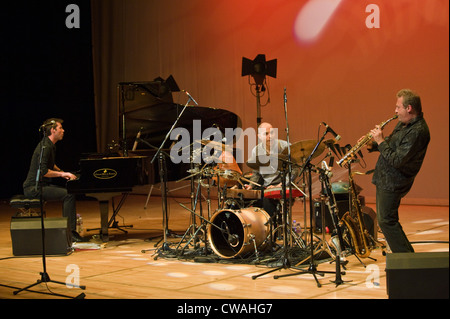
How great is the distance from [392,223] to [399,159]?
0.49 metres

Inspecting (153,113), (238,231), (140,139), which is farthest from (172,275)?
(153,113)

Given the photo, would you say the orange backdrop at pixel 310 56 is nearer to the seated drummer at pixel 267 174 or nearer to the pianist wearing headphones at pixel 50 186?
the seated drummer at pixel 267 174

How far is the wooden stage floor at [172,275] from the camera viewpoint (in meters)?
4.01

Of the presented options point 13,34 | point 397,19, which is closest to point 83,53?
point 13,34

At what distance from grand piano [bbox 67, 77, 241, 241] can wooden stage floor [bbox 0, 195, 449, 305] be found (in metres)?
0.71

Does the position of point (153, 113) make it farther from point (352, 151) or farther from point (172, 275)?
point (352, 151)

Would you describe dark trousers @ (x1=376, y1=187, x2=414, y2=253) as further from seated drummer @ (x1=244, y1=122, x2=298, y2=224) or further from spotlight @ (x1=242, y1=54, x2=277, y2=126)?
spotlight @ (x1=242, y1=54, x2=277, y2=126)

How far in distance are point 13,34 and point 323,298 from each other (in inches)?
378

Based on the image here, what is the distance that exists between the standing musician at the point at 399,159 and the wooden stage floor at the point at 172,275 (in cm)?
41

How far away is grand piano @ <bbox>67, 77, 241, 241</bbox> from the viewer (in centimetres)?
626

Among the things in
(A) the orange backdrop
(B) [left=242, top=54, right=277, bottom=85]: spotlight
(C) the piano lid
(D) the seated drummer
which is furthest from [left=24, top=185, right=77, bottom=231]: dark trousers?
(A) the orange backdrop

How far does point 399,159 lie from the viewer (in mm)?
3838

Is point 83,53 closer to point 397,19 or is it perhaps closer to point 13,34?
point 13,34

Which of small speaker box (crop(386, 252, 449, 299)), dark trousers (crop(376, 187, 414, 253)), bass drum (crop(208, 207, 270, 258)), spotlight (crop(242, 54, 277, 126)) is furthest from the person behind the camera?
spotlight (crop(242, 54, 277, 126))
